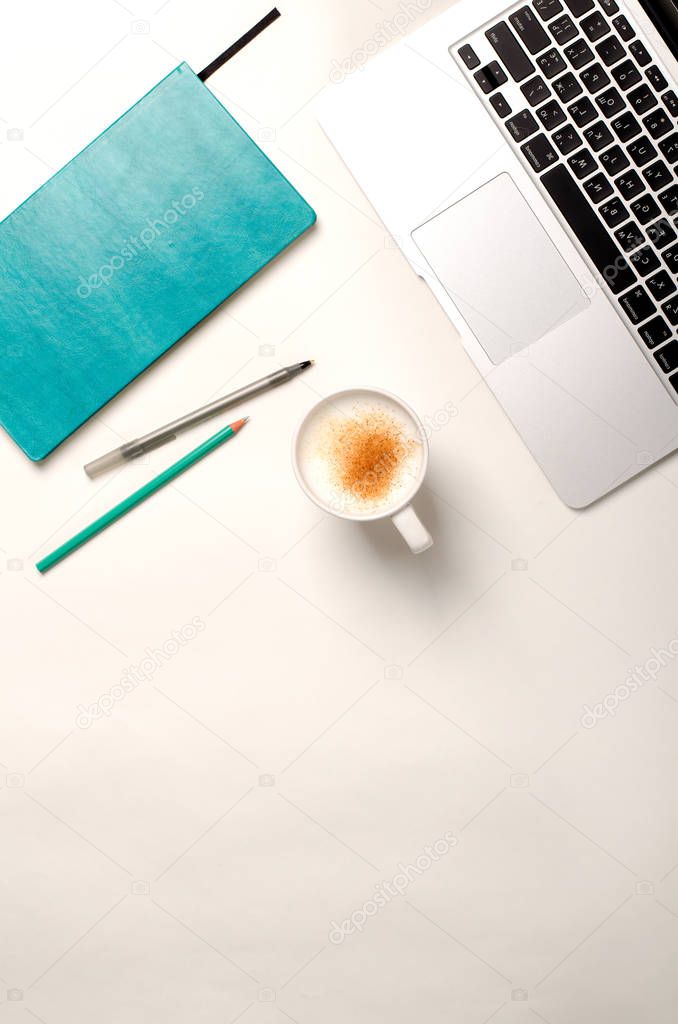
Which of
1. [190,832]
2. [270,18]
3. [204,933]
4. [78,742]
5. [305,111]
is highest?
[270,18]

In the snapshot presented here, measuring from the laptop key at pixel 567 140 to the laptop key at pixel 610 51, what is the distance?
91 mm

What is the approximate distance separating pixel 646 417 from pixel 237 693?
27.0 inches

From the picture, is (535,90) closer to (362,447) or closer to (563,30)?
(563,30)

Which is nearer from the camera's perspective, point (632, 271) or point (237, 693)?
point (632, 271)

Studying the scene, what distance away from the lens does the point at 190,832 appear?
112 cm

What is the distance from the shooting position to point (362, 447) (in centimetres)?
100

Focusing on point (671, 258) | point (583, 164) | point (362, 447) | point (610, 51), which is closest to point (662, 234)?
point (671, 258)

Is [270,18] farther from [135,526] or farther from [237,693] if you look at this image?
[237,693]

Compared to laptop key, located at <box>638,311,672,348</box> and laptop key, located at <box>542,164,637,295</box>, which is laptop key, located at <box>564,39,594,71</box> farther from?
laptop key, located at <box>638,311,672,348</box>

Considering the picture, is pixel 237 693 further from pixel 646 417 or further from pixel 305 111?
pixel 305 111

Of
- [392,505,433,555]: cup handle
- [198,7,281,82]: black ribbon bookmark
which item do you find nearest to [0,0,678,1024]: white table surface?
[198,7,281,82]: black ribbon bookmark

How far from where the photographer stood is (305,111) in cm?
107

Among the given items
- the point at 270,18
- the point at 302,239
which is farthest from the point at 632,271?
the point at 270,18

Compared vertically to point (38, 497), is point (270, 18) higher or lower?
higher
